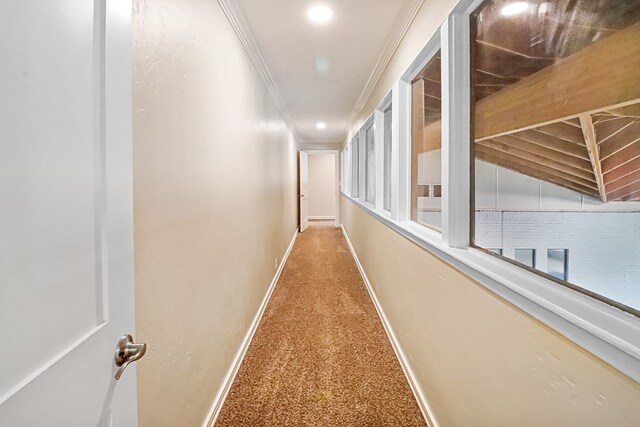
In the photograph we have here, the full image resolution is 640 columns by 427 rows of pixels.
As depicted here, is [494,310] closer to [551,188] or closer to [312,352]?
[551,188]

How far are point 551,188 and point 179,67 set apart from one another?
4.60 ft

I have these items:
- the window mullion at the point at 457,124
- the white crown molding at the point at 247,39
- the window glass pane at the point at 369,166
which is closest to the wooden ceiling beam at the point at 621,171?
the window mullion at the point at 457,124

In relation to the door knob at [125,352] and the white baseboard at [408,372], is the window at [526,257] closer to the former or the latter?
the white baseboard at [408,372]

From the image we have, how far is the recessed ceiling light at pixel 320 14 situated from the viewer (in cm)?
189

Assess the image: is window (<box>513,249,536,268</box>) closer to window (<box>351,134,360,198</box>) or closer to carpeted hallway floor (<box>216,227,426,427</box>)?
carpeted hallway floor (<box>216,227,426,427</box>)

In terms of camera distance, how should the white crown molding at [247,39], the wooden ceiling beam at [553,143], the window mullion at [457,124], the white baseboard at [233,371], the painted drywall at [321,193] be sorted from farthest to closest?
1. the painted drywall at [321,193]
2. the white crown molding at [247,39]
3. the white baseboard at [233,371]
4. the window mullion at [457,124]
5. the wooden ceiling beam at [553,143]

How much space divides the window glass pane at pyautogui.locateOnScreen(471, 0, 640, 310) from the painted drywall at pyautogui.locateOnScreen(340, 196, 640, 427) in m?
0.17

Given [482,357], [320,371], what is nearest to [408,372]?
[320,371]

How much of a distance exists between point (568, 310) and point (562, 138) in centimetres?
59

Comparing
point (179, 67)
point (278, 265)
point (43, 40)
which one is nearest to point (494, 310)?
point (43, 40)

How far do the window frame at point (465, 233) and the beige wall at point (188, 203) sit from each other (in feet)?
3.49

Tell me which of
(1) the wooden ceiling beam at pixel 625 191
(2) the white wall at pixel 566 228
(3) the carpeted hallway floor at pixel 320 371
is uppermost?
(1) the wooden ceiling beam at pixel 625 191

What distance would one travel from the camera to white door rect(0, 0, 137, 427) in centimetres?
43

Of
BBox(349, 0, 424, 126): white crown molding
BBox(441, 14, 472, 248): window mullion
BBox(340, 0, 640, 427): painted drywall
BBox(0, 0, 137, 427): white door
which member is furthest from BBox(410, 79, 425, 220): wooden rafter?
BBox(0, 0, 137, 427): white door
